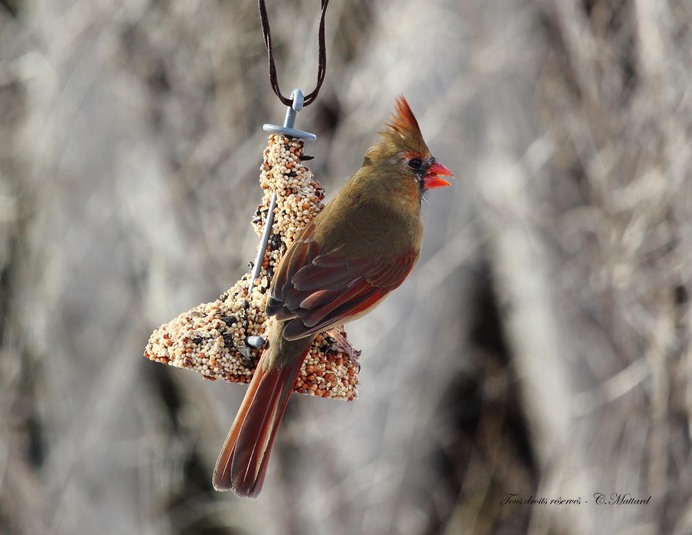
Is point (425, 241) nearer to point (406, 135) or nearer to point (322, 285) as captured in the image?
point (406, 135)

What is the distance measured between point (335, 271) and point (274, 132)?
0.36 meters

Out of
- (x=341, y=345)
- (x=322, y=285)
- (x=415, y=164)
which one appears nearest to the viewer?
(x=322, y=285)

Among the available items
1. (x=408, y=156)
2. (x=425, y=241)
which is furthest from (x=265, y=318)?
(x=425, y=241)

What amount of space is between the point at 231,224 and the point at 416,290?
1093 mm

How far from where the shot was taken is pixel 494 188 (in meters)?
5.06

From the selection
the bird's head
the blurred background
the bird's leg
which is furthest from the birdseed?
the blurred background

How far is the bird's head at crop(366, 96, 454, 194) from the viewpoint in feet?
8.02

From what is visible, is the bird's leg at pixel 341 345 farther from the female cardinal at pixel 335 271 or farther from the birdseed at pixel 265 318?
the female cardinal at pixel 335 271

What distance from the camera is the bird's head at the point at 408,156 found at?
2.45m

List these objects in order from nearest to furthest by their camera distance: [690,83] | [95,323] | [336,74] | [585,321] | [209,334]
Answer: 1. [209,334]
2. [690,83]
3. [585,321]
4. [336,74]
5. [95,323]

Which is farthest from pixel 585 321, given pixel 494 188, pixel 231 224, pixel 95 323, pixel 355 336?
pixel 95 323

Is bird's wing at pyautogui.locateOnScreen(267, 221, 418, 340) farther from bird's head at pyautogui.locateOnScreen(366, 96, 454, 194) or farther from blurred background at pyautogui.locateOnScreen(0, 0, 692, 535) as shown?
blurred background at pyautogui.locateOnScreen(0, 0, 692, 535)

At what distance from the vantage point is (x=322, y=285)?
7.34 feet

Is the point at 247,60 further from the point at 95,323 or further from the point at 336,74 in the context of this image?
the point at 95,323
